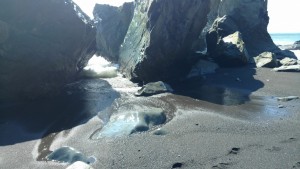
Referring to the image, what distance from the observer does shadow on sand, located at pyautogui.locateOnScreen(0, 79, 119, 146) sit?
25.8ft

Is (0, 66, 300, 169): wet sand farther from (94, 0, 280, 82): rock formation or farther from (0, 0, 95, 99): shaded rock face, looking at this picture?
(94, 0, 280, 82): rock formation

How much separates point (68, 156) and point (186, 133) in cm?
239

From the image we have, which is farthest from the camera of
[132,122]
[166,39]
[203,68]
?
[203,68]

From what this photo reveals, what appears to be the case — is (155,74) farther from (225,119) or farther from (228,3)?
(228,3)

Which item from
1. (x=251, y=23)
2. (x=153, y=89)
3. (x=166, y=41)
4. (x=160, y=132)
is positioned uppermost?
(x=251, y=23)

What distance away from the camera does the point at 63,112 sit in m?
9.35

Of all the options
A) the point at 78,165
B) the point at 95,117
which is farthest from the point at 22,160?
the point at 95,117

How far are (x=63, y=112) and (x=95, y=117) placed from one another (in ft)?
4.32

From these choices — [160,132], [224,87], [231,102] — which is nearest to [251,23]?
[224,87]

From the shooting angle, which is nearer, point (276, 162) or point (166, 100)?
point (276, 162)

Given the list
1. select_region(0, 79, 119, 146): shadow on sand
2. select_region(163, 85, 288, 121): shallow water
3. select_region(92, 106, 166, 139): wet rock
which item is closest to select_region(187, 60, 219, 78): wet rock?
select_region(163, 85, 288, 121): shallow water

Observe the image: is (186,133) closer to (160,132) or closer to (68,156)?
(160,132)

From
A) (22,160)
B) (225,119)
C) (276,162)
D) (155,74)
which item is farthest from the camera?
(155,74)

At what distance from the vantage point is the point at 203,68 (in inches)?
570
